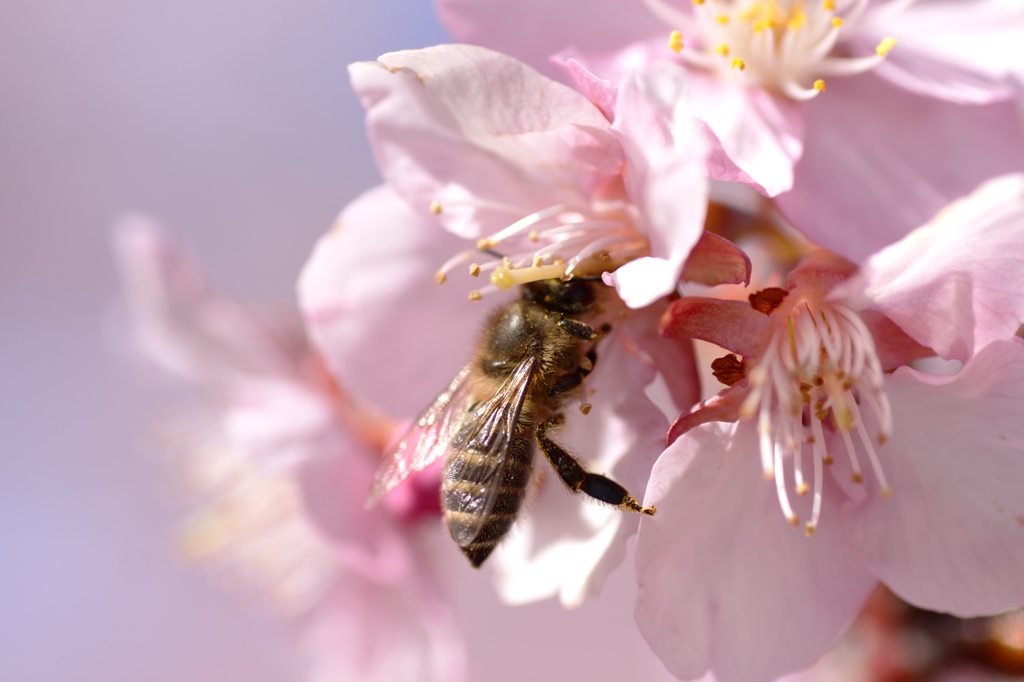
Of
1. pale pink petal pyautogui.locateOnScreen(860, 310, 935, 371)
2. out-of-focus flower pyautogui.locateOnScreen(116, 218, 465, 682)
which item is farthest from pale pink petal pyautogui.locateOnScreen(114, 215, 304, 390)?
pale pink petal pyautogui.locateOnScreen(860, 310, 935, 371)

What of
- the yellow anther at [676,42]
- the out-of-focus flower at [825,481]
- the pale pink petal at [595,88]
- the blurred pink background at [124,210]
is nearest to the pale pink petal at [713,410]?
the out-of-focus flower at [825,481]

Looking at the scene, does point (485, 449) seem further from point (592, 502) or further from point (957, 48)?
point (957, 48)

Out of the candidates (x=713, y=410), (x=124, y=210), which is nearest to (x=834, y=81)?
(x=713, y=410)

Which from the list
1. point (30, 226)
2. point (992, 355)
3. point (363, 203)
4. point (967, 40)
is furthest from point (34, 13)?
point (992, 355)

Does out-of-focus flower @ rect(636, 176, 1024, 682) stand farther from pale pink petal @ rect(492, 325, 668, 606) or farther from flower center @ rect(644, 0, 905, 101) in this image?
flower center @ rect(644, 0, 905, 101)

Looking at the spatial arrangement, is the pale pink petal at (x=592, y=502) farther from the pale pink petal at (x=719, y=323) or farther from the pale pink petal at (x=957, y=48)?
the pale pink petal at (x=957, y=48)

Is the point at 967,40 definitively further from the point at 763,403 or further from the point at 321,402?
the point at 321,402
